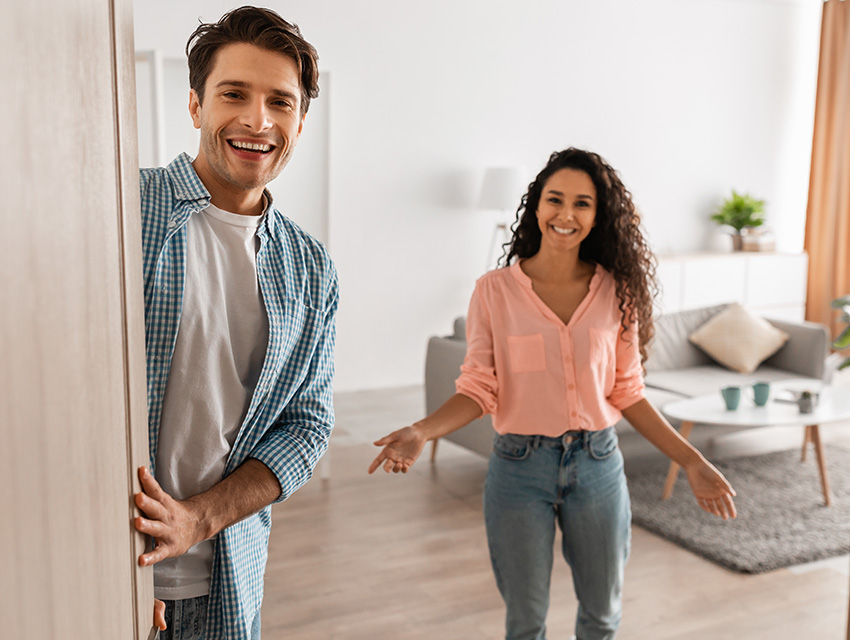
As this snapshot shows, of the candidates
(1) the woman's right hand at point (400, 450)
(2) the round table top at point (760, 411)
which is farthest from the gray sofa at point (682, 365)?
(1) the woman's right hand at point (400, 450)

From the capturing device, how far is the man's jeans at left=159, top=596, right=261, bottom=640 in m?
1.20

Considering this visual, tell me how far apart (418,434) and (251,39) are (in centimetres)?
101

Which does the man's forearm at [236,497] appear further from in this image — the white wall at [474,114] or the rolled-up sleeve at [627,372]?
the white wall at [474,114]

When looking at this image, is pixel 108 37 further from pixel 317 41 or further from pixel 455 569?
pixel 317 41

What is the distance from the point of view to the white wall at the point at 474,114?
5988 millimetres

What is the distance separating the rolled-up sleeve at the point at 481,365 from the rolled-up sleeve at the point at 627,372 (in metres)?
0.31

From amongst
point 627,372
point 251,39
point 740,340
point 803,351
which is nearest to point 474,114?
point 740,340

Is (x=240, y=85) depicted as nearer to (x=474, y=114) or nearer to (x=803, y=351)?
(x=803, y=351)


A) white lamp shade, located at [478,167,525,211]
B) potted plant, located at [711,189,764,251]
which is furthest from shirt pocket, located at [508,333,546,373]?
potted plant, located at [711,189,764,251]

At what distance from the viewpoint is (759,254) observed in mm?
7430

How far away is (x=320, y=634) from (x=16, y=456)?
2.50 m

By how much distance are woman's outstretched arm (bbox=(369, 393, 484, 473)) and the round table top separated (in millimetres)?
2185

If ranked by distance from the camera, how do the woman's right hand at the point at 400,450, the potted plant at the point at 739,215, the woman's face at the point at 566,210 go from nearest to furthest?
1. the woman's right hand at the point at 400,450
2. the woman's face at the point at 566,210
3. the potted plant at the point at 739,215

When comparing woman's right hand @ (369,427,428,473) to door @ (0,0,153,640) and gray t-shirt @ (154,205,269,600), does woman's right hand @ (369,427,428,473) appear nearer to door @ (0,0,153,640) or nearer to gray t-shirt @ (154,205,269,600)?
gray t-shirt @ (154,205,269,600)
